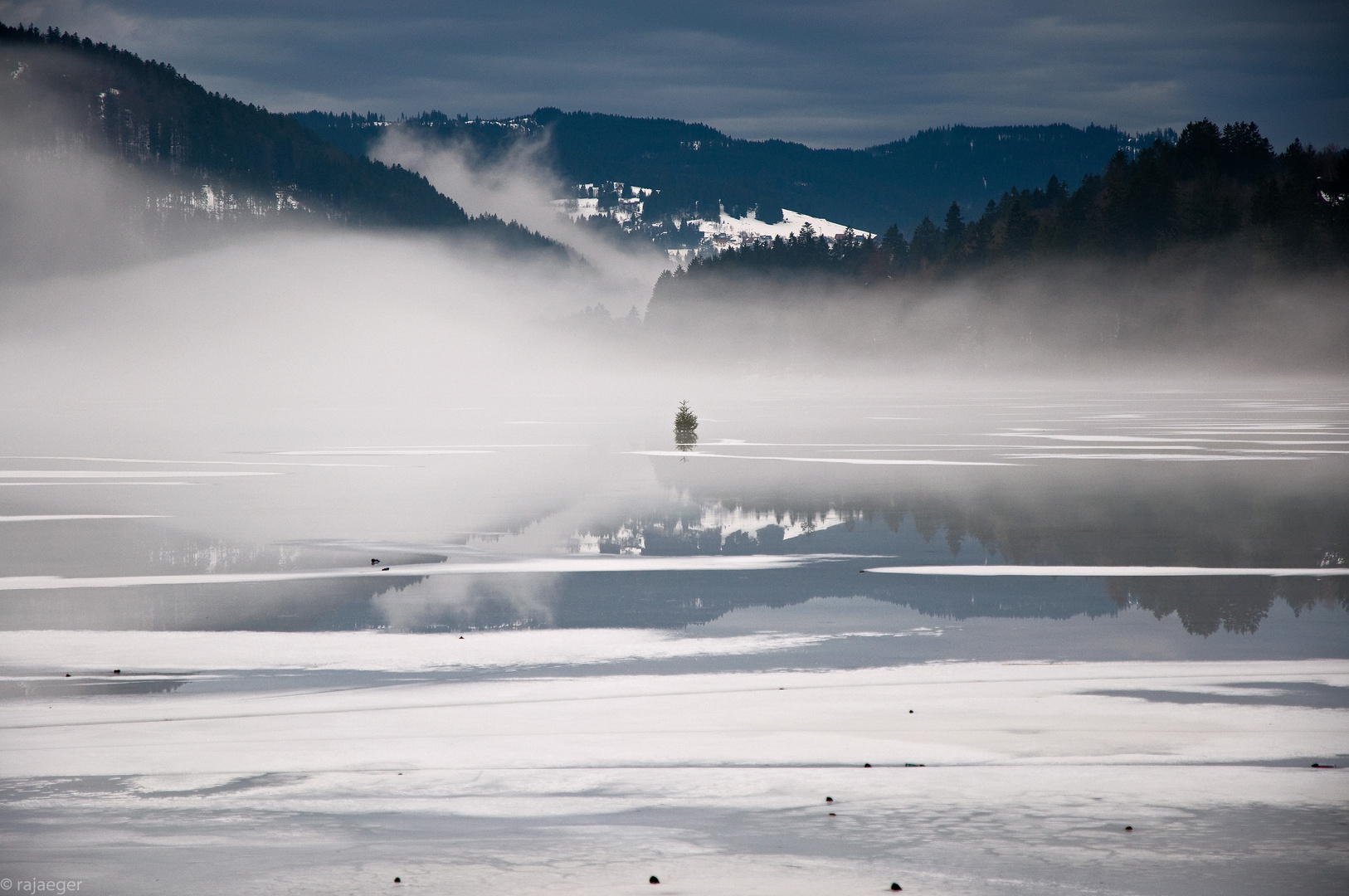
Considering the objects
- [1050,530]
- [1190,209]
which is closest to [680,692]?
[1050,530]

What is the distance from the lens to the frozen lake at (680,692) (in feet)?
21.7

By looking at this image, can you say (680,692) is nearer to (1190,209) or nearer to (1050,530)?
(1050,530)

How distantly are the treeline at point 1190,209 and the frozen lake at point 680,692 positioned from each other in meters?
113

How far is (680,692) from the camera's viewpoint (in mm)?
9977

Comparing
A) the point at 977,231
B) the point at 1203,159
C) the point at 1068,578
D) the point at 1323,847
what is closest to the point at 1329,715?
the point at 1323,847

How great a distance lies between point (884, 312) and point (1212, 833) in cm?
18013

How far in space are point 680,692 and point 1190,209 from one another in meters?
139

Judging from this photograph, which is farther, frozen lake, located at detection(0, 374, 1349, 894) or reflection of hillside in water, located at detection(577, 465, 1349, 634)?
reflection of hillside in water, located at detection(577, 465, 1349, 634)

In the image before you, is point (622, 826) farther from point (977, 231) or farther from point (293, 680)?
point (977, 231)

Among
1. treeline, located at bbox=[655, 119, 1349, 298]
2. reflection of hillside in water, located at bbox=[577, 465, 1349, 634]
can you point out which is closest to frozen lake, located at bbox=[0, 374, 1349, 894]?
reflection of hillside in water, located at bbox=[577, 465, 1349, 634]

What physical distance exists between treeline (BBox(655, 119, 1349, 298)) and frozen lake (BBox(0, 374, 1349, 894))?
371ft

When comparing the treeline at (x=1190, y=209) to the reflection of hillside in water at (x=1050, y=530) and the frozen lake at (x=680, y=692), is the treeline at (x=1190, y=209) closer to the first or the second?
the reflection of hillside in water at (x=1050, y=530)

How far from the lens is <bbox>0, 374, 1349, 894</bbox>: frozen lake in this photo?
6.62 m

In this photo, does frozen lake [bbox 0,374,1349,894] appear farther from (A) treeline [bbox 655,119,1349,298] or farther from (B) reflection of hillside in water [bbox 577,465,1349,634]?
(A) treeline [bbox 655,119,1349,298]
